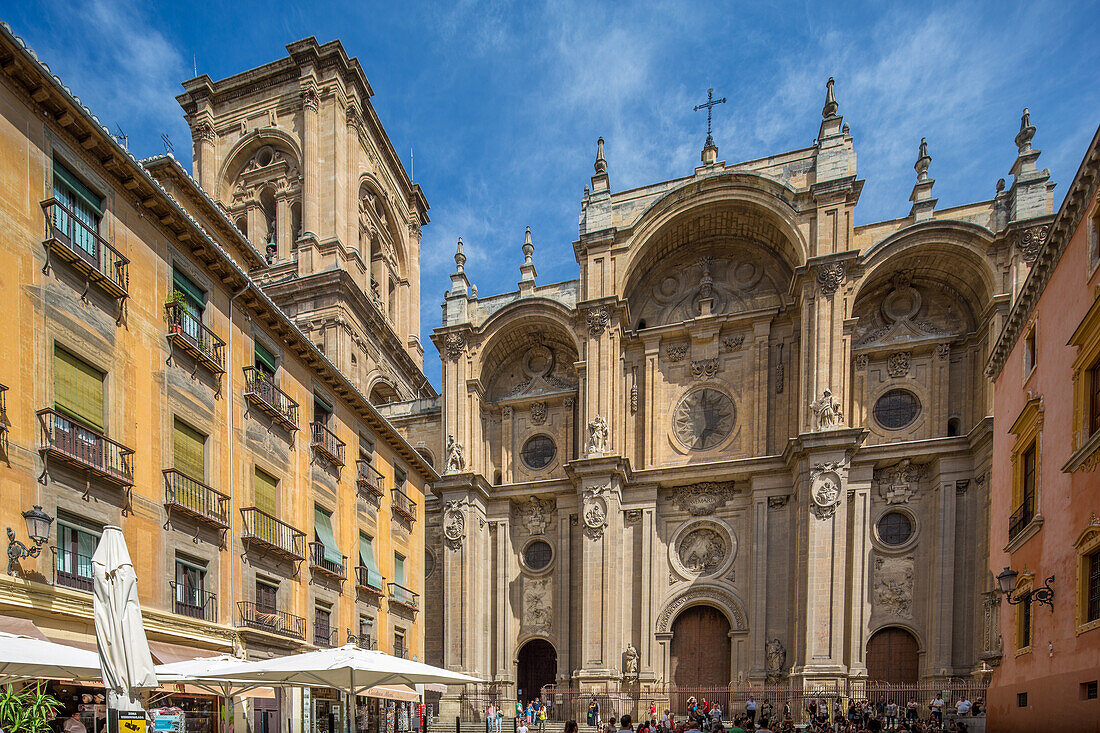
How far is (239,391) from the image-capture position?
1594 cm

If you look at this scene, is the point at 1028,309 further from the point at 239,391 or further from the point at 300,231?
the point at 300,231

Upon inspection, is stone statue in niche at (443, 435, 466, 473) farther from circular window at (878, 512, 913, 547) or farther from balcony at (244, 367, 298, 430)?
circular window at (878, 512, 913, 547)

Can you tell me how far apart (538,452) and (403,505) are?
30.0ft

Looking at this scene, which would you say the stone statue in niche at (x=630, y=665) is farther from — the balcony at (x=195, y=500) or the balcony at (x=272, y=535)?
the balcony at (x=195, y=500)

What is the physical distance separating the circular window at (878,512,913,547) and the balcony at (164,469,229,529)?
77.6ft

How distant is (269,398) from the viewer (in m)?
17.2

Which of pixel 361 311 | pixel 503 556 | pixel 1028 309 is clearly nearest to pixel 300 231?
pixel 361 311

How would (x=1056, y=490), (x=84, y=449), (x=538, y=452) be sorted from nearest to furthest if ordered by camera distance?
(x=84, y=449), (x=1056, y=490), (x=538, y=452)

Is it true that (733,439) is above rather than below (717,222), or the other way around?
below

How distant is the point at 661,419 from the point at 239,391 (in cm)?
1959

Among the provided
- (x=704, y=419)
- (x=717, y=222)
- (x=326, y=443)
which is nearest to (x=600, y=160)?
(x=717, y=222)

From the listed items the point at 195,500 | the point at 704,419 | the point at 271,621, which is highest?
the point at 704,419

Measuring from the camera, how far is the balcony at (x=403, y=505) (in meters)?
24.5

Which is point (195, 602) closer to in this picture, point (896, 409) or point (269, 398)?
point (269, 398)
